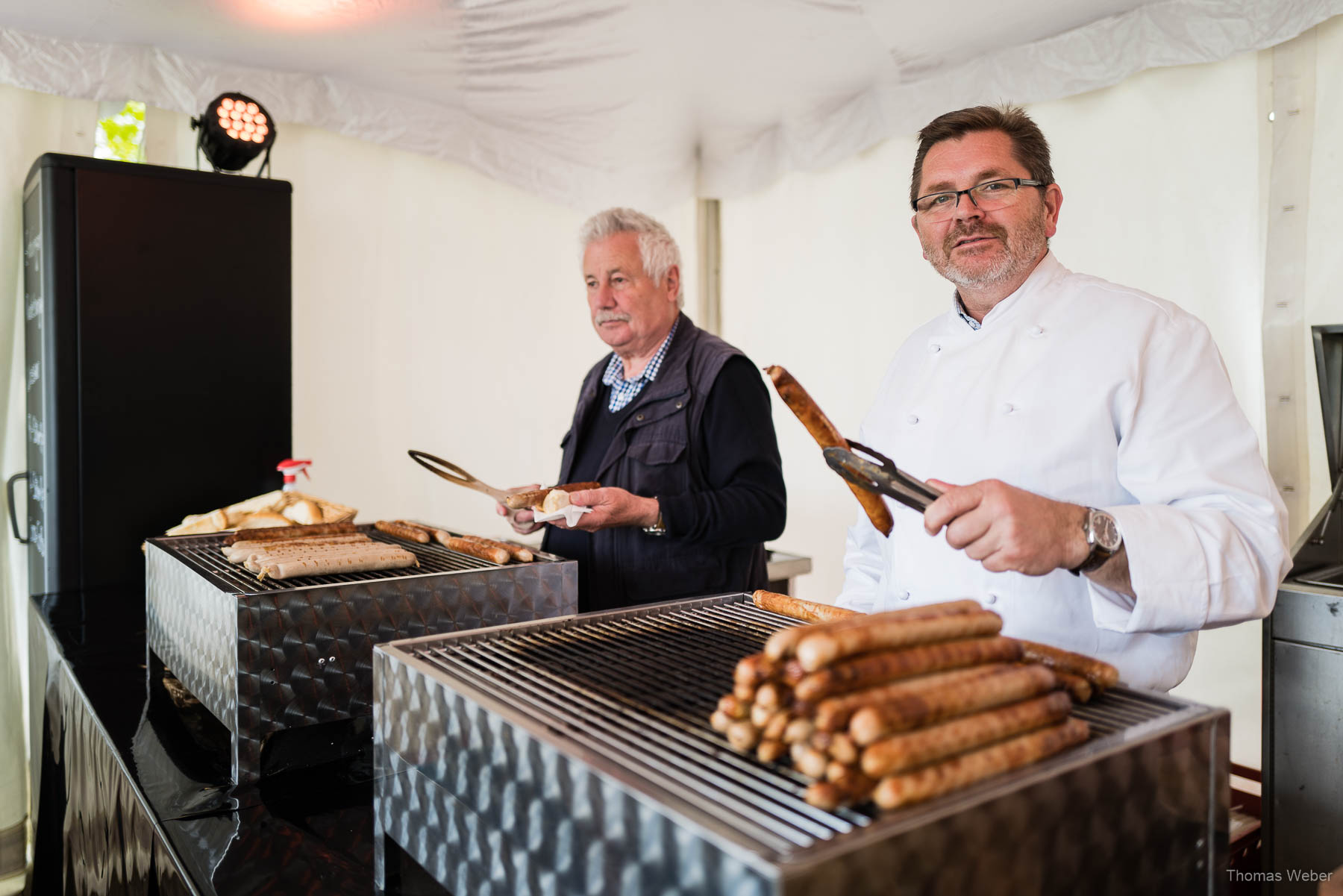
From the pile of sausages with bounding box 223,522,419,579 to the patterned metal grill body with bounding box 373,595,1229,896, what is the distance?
21.9 inches

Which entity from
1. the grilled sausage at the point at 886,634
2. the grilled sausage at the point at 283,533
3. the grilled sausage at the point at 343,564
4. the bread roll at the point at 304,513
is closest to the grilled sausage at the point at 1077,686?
the grilled sausage at the point at 886,634

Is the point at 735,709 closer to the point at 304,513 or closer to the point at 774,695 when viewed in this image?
the point at 774,695

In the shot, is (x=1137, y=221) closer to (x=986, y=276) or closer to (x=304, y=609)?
(x=986, y=276)

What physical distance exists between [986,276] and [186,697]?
1.93m

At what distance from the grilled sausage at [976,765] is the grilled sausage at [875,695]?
61mm

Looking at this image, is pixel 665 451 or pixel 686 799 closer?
pixel 686 799

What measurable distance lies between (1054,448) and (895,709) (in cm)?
103

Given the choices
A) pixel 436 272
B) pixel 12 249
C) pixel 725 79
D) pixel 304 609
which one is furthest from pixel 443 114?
pixel 304 609

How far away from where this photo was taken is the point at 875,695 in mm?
782

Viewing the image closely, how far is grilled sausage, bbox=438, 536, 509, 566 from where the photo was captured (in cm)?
187

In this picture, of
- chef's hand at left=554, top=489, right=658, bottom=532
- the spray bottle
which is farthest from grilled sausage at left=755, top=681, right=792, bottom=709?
the spray bottle

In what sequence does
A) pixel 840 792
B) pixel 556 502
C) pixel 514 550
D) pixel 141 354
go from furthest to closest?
pixel 141 354, pixel 556 502, pixel 514 550, pixel 840 792

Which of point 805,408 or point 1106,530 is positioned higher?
point 805,408

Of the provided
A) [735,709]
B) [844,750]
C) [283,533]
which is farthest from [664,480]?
[844,750]
